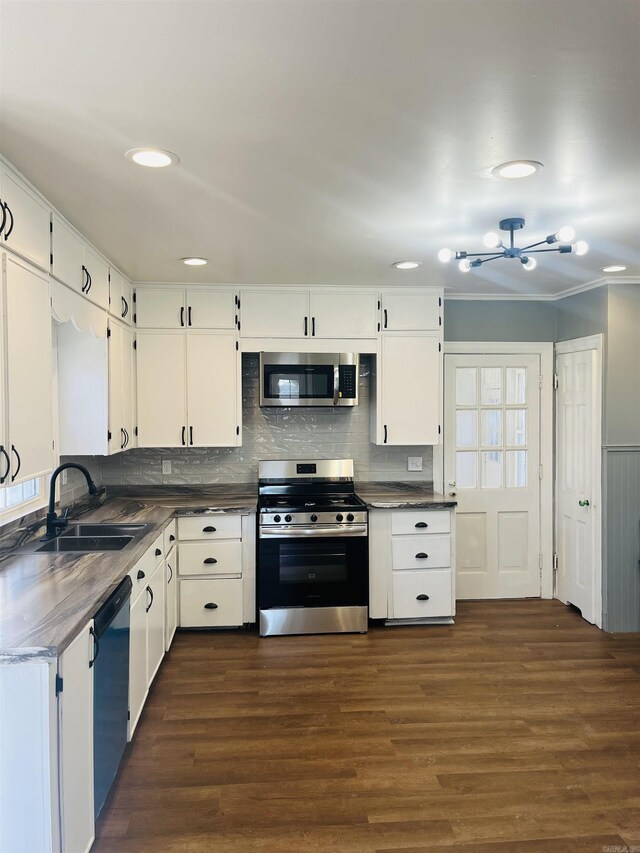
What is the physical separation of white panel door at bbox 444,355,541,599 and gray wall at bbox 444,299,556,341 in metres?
0.17

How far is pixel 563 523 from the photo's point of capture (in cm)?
480

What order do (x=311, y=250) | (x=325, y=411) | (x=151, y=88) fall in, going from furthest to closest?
(x=325, y=411) < (x=311, y=250) < (x=151, y=88)

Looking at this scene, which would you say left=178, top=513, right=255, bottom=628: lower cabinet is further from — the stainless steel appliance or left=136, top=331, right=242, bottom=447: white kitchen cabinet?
left=136, top=331, right=242, bottom=447: white kitchen cabinet

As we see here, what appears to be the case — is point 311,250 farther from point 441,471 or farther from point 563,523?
point 563,523

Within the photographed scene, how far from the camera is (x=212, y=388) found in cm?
437

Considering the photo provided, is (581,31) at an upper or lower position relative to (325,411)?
upper

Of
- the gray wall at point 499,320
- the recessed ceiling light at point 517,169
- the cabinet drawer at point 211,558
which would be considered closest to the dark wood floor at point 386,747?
the cabinet drawer at point 211,558

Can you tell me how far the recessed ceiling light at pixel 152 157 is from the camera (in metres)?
2.05

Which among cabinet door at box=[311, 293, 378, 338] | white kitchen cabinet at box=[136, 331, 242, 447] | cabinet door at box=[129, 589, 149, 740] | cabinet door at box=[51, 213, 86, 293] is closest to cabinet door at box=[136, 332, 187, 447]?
white kitchen cabinet at box=[136, 331, 242, 447]

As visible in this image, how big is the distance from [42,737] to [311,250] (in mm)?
2577

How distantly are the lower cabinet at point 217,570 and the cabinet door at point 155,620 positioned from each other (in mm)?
542

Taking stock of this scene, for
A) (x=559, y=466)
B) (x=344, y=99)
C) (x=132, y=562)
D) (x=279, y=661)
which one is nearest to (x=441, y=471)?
(x=559, y=466)

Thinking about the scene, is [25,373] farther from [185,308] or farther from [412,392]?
[412,392]

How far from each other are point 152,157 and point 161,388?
2.38 metres
